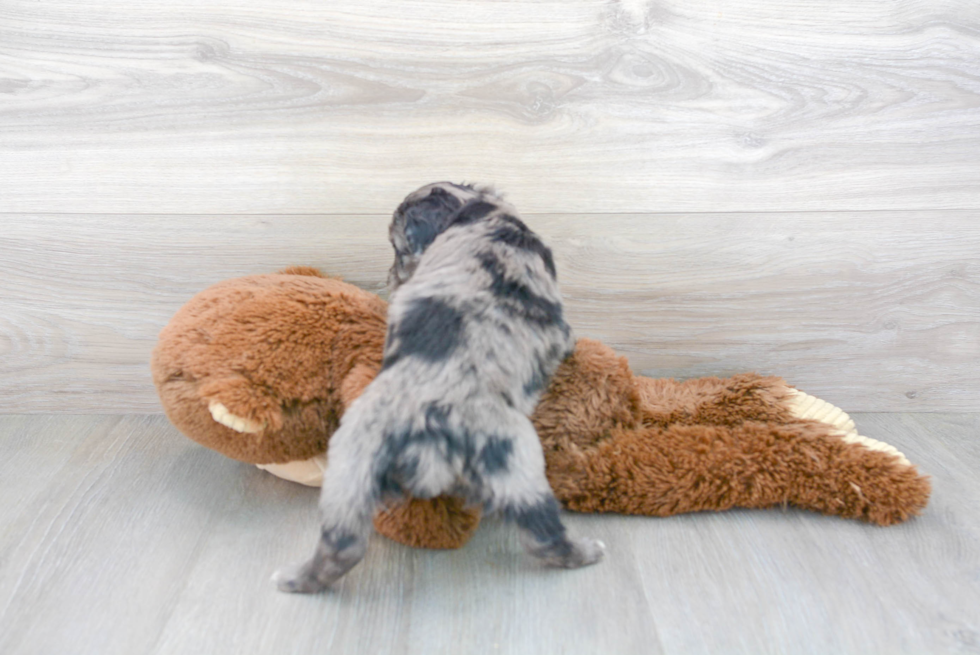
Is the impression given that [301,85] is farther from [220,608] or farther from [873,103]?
[873,103]

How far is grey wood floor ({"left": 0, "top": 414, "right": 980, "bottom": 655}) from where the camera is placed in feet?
3.05

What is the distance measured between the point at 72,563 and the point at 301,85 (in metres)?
0.92

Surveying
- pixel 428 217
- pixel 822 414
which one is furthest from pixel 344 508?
pixel 822 414

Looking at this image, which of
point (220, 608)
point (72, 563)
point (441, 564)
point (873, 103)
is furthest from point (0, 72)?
point (873, 103)

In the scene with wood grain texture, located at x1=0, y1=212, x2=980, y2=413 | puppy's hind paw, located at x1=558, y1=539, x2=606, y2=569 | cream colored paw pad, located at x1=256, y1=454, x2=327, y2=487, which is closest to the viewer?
puppy's hind paw, located at x1=558, y1=539, x2=606, y2=569

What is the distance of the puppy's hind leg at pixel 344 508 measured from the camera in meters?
0.91

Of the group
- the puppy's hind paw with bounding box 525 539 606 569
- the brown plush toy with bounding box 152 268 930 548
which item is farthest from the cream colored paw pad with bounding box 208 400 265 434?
the puppy's hind paw with bounding box 525 539 606 569

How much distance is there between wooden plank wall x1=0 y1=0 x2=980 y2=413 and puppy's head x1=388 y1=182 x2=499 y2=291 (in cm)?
21

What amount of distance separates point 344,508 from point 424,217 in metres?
0.50

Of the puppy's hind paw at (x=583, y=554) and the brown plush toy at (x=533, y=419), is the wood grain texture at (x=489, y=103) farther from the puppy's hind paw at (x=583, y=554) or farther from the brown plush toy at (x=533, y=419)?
the puppy's hind paw at (x=583, y=554)

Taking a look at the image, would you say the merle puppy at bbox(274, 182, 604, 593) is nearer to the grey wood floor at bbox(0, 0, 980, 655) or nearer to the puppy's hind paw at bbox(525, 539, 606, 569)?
the puppy's hind paw at bbox(525, 539, 606, 569)

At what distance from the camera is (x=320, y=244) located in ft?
4.69

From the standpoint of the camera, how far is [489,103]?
4.46 ft

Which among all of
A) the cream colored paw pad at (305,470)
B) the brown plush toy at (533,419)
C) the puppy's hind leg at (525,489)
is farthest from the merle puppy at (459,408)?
the cream colored paw pad at (305,470)
